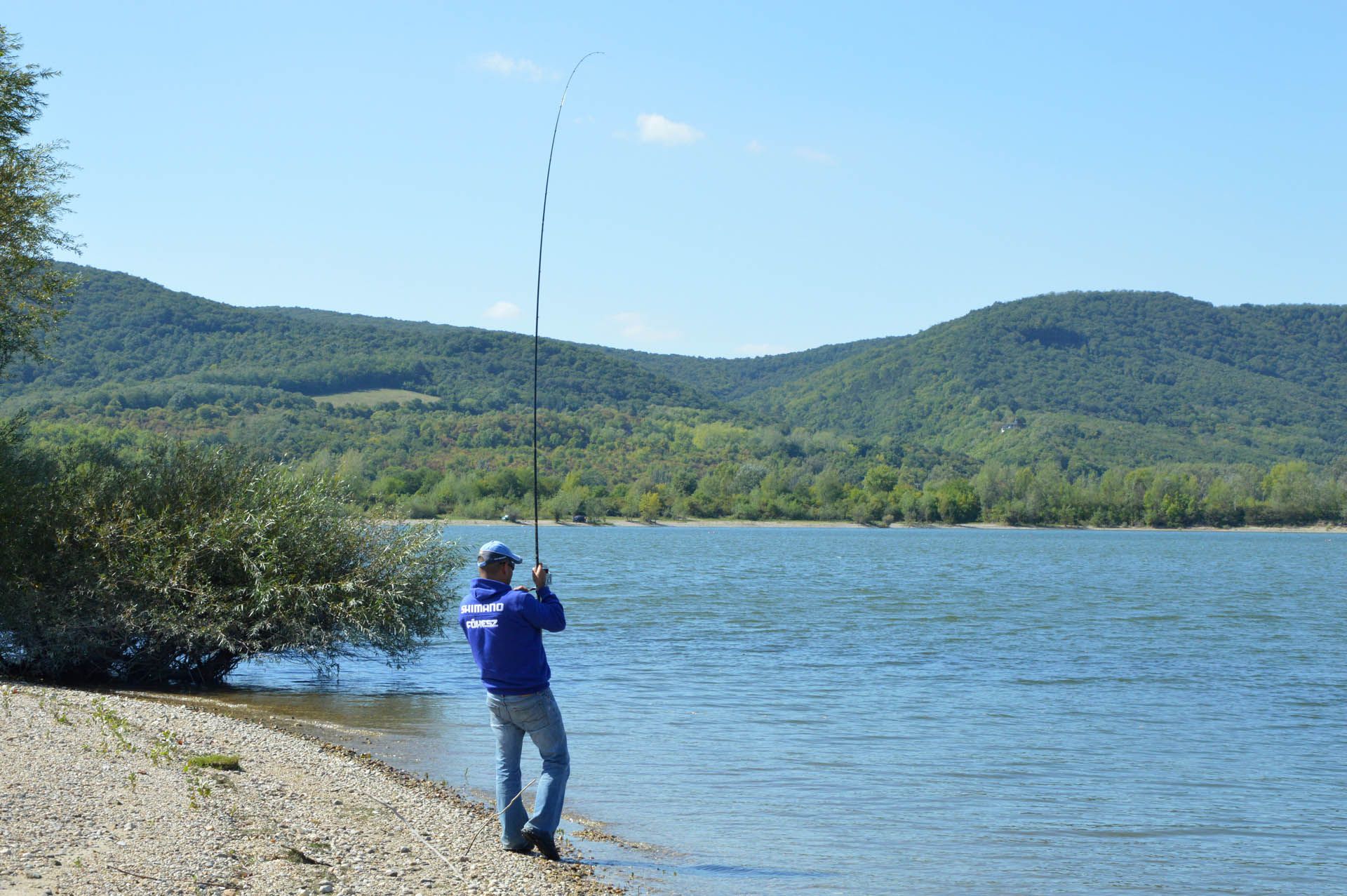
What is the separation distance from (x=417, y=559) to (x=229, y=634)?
3.17 metres

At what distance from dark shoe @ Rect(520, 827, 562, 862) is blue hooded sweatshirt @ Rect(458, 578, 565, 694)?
124cm

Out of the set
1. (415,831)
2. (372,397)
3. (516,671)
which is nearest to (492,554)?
(516,671)

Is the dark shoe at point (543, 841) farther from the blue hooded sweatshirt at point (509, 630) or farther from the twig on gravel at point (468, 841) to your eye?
the blue hooded sweatshirt at point (509, 630)

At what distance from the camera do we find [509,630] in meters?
9.14

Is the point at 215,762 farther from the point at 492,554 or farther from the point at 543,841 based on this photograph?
the point at 492,554

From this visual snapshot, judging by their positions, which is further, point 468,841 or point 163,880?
point 468,841

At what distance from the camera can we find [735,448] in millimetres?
Answer: 194875

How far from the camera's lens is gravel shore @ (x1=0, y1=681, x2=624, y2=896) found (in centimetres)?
787

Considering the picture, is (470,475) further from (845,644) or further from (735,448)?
(845,644)

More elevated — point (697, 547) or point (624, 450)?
point (624, 450)

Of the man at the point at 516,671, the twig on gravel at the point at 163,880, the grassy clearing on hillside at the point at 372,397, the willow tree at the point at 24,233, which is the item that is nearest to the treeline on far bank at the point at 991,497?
the grassy clearing on hillside at the point at 372,397

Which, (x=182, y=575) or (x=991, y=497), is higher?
(x=991, y=497)

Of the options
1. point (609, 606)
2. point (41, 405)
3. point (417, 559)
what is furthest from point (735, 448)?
point (417, 559)

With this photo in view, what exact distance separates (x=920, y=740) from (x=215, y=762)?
1027 cm
